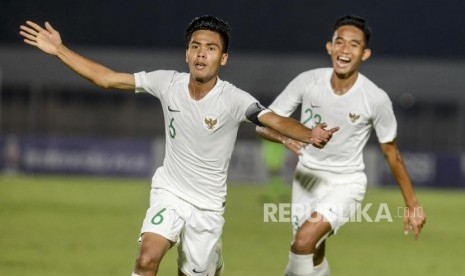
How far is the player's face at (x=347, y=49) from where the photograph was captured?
1003 cm

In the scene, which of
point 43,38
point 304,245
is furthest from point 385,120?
point 43,38

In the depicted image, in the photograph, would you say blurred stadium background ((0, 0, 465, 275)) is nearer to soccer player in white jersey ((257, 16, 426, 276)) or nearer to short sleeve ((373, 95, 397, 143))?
soccer player in white jersey ((257, 16, 426, 276))

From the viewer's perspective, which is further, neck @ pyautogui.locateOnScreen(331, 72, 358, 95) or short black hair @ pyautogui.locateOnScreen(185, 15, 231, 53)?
neck @ pyautogui.locateOnScreen(331, 72, 358, 95)

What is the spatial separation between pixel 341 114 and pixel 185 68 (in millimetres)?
28722

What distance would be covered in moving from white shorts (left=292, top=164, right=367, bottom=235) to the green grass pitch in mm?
2505

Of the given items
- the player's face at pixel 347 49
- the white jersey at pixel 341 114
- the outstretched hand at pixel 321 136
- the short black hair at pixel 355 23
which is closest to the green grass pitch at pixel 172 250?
the white jersey at pixel 341 114

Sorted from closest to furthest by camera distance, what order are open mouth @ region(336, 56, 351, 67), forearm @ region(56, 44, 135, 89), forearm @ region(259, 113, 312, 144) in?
forearm @ region(259, 113, 312, 144), forearm @ region(56, 44, 135, 89), open mouth @ region(336, 56, 351, 67)

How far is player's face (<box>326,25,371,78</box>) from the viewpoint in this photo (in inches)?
395

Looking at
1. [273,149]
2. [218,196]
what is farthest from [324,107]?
[273,149]

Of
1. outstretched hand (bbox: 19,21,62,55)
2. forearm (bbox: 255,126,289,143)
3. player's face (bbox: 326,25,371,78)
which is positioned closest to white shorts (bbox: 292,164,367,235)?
forearm (bbox: 255,126,289,143)

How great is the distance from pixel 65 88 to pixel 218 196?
104ft

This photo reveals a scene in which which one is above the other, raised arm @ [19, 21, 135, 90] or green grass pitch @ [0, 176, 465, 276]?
raised arm @ [19, 21, 135, 90]

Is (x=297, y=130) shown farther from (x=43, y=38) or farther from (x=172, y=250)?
(x=172, y=250)

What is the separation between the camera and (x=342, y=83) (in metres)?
10.3
